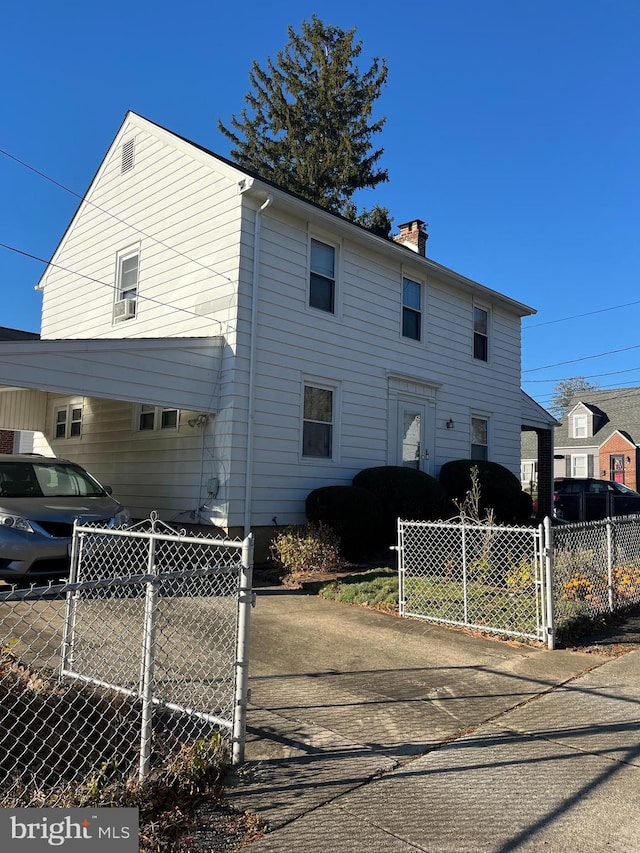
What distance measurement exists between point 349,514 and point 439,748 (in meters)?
6.56

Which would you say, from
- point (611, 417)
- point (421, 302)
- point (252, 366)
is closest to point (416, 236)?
point (421, 302)

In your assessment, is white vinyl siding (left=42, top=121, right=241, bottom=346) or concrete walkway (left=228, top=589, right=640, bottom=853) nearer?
concrete walkway (left=228, top=589, right=640, bottom=853)

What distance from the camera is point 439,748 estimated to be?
3.64 metres

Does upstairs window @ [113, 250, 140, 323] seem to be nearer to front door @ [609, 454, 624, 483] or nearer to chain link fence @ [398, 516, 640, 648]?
chain link fence @ [398, 516, 640, 648]

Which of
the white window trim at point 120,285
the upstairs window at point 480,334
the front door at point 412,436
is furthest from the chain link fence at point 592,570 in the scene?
the white window trim at point 120,285

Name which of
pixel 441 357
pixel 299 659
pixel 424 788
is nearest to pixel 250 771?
pixel 424 788

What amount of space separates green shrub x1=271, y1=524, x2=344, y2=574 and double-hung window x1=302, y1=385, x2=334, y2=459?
1.97 m

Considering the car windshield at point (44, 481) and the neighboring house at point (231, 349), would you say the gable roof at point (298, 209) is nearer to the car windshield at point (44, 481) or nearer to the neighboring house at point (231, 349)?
the neighboring house at point (231, 349)

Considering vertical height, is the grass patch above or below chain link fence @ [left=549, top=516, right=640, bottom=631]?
below

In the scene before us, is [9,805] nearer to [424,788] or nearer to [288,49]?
[424,788]

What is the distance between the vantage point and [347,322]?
1226 centimetres

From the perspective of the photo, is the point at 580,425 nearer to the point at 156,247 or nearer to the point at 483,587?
the point at 156,247

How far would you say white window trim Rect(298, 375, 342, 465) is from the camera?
11.2 meters

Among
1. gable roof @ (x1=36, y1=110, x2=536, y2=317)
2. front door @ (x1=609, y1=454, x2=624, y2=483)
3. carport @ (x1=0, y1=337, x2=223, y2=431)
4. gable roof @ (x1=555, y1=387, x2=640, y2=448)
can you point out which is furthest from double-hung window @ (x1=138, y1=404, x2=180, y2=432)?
front door @ (x1=609, y1=454, x2=624, y2=483)
